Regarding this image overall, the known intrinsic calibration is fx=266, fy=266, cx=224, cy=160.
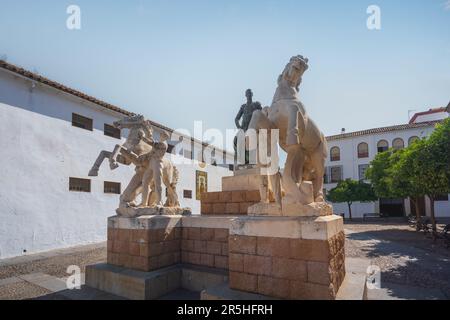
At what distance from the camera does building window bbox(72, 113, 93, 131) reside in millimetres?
11750

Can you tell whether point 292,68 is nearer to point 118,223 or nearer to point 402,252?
point 118,223

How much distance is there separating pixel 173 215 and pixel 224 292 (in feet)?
7.51

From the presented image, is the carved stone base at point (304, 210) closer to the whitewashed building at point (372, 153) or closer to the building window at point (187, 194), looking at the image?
the building window at point (187, 194)

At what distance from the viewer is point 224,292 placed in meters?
3.23

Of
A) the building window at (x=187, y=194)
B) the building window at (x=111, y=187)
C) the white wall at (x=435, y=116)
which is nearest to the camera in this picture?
the building window at (x=111, y=187)

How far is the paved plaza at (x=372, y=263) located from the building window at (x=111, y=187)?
Result: 292 centimetres

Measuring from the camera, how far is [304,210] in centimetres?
309

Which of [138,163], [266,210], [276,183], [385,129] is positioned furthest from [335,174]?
→ [266,210]

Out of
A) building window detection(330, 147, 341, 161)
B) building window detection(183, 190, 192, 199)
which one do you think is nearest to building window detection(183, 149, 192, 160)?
building window detection(183, 190, 192, 199)

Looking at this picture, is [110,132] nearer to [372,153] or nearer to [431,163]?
[431,163]

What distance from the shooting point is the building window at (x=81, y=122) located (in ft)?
38.5

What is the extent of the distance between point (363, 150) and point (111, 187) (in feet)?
91.4

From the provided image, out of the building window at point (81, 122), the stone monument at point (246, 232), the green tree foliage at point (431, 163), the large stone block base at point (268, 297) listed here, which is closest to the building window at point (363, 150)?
the green tree foliage at point (431, 163)
